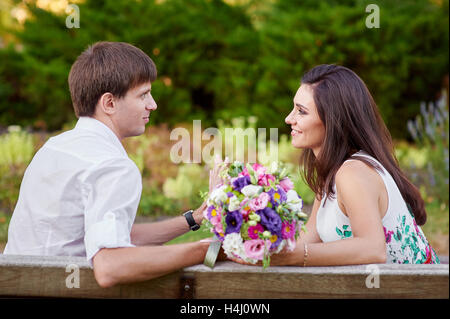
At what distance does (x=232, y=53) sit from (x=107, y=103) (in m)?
8.25

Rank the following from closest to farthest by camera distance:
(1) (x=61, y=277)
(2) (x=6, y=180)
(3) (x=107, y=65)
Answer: (1) (x=61, y=277) < (3) (x=107, y=65) < (2) (x=6, y=180)

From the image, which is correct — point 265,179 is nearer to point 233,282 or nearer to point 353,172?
point 233,282

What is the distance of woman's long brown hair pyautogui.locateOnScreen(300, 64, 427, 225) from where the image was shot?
2533 mm

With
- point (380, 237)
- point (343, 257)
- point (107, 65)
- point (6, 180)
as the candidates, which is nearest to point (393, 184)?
point (380, 237)

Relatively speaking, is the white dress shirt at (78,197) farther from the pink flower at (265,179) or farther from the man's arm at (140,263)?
the pink flower at (265,179)

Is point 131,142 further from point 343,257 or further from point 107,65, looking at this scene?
point 343,257

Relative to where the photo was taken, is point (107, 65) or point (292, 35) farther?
point (292, 35)

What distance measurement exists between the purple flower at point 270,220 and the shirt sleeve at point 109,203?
47 centimetres

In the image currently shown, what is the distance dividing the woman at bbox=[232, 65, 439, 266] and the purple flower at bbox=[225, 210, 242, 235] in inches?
18.7

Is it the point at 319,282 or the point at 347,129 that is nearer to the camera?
the point at 319,282

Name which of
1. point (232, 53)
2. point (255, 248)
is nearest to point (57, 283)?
point (255, 248)

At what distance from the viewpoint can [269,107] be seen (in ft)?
31.1

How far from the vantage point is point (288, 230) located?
1.82m

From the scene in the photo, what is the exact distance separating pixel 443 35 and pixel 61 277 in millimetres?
9595
